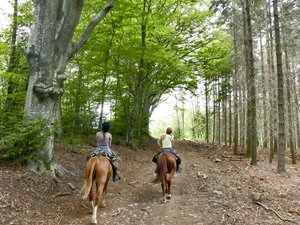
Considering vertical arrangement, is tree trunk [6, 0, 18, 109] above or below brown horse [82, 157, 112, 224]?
above

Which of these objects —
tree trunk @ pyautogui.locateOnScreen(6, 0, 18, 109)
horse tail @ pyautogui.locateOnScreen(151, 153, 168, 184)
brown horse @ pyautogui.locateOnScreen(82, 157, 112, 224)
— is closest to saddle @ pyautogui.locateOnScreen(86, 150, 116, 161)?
brown horse @ pyautogui.locateOnScreen(82, 157, 112, 224)

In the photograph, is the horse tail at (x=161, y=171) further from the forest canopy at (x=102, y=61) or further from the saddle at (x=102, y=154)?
the forest canopy at (x=102, y=61)

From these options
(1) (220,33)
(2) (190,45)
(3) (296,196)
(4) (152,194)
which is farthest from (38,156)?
(1) (220,33)

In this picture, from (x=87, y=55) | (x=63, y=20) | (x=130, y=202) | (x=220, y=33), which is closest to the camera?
(x=130, y=202)

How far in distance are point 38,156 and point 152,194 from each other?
12.0 feet

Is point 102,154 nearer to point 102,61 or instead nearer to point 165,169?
point 165,169

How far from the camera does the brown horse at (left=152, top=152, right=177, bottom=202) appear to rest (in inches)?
210

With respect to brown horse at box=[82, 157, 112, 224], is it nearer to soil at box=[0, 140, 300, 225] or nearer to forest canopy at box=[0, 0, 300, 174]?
soil at box=[0, 140, 300, 225]

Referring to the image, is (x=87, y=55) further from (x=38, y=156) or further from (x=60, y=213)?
(x=60, y=213)

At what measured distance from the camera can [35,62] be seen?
18.6 ft

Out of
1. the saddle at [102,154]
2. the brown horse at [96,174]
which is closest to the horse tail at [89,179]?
the brown horse at [96,174]

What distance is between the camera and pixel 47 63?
5.77 meters

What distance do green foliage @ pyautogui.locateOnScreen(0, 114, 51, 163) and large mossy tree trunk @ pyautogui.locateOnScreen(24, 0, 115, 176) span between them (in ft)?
0.97

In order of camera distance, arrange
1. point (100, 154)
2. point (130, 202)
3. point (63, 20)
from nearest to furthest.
Result: 1. point (100, 154)
2. point (130, 202)
3. point (63, 20)
